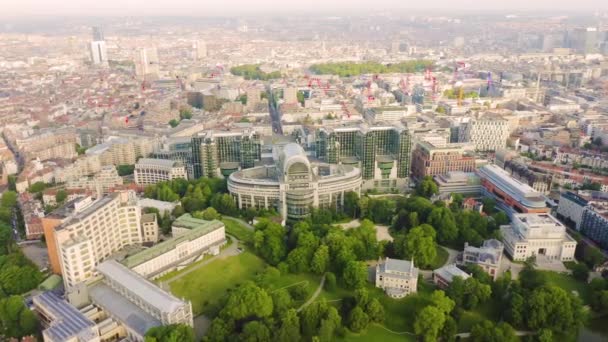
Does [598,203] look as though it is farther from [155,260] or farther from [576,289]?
[155,260]

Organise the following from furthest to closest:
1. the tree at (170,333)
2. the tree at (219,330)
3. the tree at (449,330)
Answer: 1. the tree at (449,330)
2. the tree at (219,330)
3. the tree at (170,333)

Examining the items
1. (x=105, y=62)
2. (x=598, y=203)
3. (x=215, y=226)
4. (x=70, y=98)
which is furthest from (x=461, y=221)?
(x=105, y=62)

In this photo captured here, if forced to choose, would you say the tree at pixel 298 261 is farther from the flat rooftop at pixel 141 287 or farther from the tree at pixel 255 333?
the flat rooftop at pixel 141 287

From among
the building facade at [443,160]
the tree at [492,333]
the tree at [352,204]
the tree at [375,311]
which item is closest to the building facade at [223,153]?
the tree at [352,204]

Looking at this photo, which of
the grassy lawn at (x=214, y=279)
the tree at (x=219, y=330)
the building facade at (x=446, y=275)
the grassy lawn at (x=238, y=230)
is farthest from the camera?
the grassy lawn at (x=238, y=230)

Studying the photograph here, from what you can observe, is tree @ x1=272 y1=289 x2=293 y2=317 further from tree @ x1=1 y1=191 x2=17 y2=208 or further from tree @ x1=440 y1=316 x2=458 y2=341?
tree @ x1=1 y1=191 x2=17 y2=208

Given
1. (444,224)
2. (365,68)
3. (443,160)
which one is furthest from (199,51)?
(444,224)

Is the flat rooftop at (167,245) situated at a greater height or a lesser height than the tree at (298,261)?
greater

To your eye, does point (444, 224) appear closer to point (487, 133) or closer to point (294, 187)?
point (294, 187)
